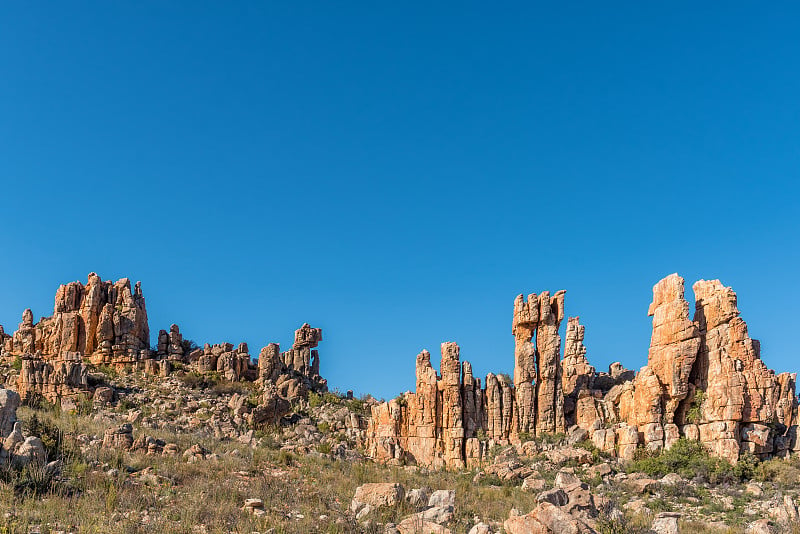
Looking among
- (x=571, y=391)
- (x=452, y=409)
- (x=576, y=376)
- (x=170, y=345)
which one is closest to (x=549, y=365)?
(x=571, y=391)

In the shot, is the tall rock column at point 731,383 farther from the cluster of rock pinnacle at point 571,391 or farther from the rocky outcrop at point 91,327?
the rocky outcrop at point 91,327

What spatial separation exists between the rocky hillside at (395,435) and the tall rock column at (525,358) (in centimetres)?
8

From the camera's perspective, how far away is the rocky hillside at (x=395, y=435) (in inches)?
585

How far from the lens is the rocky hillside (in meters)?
14.9

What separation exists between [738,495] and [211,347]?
35.4 meters

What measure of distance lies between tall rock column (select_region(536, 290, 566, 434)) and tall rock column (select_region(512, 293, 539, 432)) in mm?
342

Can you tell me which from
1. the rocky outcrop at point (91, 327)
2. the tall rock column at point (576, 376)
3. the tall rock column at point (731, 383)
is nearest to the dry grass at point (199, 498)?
the tall rock column at point (731, 383)

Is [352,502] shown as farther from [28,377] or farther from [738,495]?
[28,377]

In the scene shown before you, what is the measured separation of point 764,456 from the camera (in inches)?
1284

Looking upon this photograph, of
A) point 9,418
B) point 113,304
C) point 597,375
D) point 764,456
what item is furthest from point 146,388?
point 764,456

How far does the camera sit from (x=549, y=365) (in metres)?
39.0

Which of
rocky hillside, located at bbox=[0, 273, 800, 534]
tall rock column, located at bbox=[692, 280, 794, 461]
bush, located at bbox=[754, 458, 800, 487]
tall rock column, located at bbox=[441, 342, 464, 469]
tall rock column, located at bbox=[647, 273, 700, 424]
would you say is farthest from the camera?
tall rock column, located at bbox=[441, 342, 464, 469]

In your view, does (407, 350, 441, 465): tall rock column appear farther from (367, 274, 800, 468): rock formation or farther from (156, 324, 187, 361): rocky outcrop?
(156, 324, 187, 361): rocky outcrop

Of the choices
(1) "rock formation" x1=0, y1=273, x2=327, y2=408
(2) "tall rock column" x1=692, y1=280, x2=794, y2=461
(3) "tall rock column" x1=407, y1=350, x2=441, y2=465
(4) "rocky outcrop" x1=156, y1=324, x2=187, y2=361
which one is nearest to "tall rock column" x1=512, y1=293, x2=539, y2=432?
(3) "tall rock column" x1=407, y1=350, x2=441, y2=465
